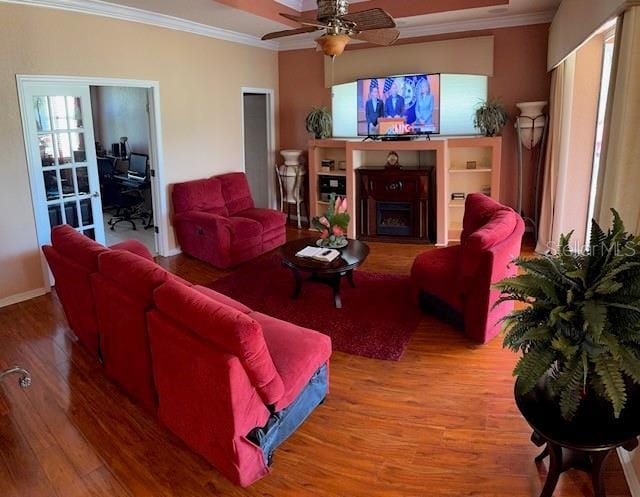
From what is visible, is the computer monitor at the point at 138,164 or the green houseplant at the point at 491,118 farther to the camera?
the computer monitor at the point at 138,164

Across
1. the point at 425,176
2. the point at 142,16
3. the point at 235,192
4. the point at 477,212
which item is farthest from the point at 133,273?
the point at 425,176

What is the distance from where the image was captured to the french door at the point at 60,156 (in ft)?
16.1

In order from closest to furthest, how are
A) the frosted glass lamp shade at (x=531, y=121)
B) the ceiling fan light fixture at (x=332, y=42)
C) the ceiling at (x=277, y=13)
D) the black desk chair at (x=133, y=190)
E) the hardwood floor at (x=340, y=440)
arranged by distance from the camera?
1. the hardwood floor at (x=340, y=440)
2. the ceiling fan light fixture at (x=332, y=42)
3. the ceiling at (x=277, y=13)
4. the frosted glass lamp shade at (x=531, y=121)
5. the black desk chair at (x=133, y=190)

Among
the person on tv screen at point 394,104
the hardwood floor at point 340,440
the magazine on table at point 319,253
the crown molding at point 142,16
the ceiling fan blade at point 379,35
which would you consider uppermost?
the crown molding at point 142,16

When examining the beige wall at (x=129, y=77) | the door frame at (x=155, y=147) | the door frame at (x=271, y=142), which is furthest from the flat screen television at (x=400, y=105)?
the door frame at (x=155, y=147)

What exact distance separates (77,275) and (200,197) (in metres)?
3.09

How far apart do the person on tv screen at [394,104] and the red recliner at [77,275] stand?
463cm

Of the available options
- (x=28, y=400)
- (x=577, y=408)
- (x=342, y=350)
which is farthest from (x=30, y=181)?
(x=577, y=408)

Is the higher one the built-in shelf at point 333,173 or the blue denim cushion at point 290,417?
the built-in shelf at point 333,173

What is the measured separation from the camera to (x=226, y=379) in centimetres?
230

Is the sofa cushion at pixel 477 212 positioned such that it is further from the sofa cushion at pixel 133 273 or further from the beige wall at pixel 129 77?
the beige wall at pixel 129 77

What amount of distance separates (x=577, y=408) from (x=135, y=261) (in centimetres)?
247

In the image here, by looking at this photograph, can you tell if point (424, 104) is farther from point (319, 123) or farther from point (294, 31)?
point (294, 31)

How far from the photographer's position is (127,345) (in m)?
3.09
